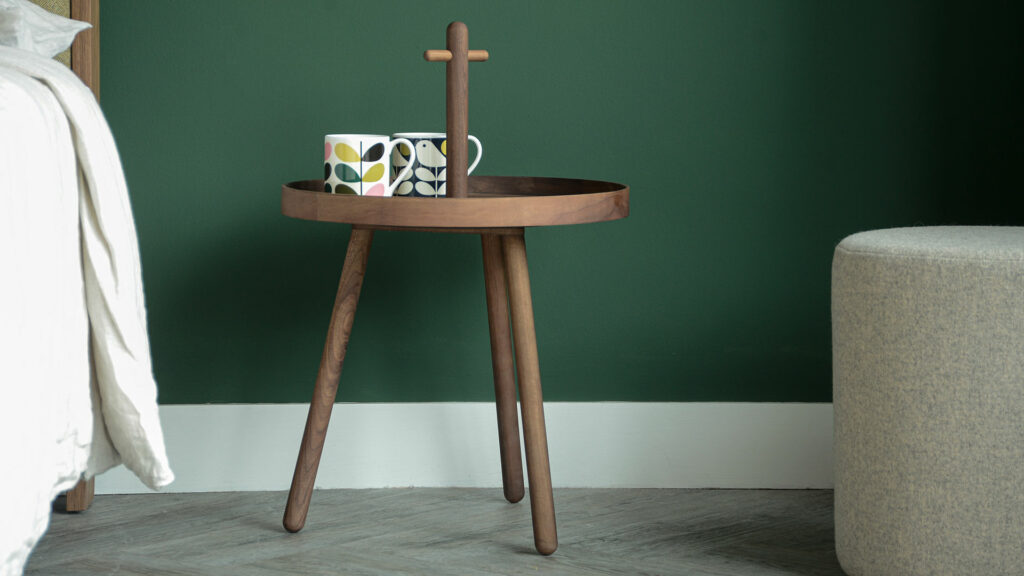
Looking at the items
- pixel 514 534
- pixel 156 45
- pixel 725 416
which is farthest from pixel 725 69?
pixel 156 45

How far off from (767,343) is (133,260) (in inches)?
40.4

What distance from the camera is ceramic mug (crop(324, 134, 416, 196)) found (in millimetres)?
1315

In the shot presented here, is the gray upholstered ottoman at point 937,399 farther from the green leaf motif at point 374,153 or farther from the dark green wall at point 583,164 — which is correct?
the green leaf motif at point 374,153

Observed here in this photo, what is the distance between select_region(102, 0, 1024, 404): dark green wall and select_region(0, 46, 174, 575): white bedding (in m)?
0.42

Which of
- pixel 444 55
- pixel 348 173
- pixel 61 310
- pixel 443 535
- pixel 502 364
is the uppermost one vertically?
pixel 444 55

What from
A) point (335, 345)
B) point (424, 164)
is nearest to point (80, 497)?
point (335, 345)

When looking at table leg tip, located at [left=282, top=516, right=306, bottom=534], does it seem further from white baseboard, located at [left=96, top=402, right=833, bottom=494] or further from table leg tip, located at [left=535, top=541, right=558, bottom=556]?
table leg tip, located at [left=535, top=541, right=558, bottom=556]

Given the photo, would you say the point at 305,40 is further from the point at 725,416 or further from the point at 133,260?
the point at 725,416

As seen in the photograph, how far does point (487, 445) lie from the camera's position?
167 centimetres

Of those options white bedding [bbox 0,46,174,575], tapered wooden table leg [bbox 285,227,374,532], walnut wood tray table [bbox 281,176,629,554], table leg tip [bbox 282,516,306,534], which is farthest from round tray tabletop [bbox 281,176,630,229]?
table leg tip [bbox 282,516,306,534]

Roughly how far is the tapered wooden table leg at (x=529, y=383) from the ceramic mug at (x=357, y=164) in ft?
0.62

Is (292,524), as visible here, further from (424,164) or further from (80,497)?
(424,164)

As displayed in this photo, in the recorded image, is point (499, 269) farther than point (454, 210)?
Yes

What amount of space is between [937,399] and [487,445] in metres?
0.76
